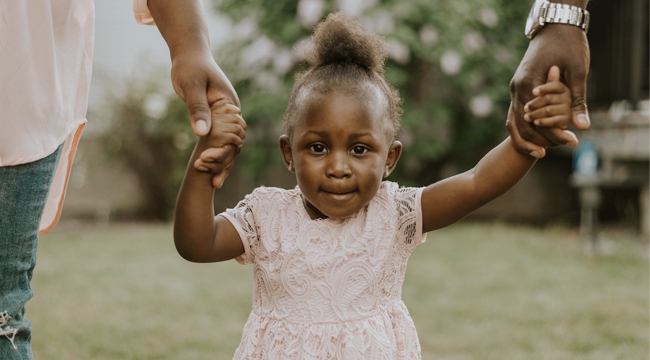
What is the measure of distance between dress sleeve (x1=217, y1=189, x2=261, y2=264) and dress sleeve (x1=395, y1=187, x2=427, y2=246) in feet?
1.35

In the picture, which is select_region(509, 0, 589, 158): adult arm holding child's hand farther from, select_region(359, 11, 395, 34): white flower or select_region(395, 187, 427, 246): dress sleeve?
select_region(359, 11, 395, 34): white flower

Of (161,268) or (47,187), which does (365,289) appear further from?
(161,268)

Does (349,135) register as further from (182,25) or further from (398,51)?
(398,51)

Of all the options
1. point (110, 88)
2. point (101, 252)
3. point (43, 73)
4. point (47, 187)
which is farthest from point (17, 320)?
point (110, 88)

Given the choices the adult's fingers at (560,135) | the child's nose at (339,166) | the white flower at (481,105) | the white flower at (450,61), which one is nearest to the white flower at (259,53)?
the white flower at (450,61)

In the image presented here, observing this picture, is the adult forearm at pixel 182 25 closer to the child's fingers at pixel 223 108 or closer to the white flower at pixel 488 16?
the child's fingers at pixel 223 108

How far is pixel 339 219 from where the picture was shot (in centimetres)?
202

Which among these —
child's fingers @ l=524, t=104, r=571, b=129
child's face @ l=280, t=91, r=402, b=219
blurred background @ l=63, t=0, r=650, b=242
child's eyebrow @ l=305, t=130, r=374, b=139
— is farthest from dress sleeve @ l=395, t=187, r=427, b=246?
blurred background @ l=63, t=0, r=650, b=242

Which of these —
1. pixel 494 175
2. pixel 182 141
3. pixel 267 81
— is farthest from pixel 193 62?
pixel 182 141

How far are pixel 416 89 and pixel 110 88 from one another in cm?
347

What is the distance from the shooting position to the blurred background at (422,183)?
3.91m

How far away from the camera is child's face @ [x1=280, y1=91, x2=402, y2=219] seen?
188 cm

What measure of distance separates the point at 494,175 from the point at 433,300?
2.85 m

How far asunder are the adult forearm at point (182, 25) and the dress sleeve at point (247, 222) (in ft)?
1.59
